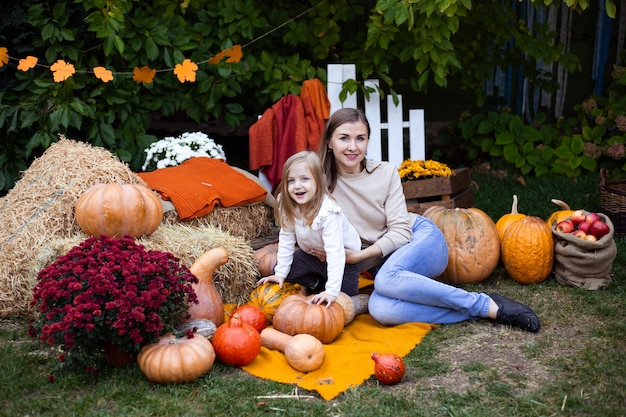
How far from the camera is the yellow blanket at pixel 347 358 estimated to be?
3.54 metres

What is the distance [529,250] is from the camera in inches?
195

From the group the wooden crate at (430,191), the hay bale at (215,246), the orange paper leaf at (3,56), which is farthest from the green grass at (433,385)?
the orange paper leaf at (3,56)

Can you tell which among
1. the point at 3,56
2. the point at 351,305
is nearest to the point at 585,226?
the point at 351,305

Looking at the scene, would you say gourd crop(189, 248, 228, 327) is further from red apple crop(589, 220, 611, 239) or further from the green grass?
red apple crop(589, 220, 611, 239)

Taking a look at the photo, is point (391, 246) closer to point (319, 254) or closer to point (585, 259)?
point (319, 254)

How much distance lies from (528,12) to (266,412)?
689 cm

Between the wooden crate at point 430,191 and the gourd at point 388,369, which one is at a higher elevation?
the wooden crate at point 430,191

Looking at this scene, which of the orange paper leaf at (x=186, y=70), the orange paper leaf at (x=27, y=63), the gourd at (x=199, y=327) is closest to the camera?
the gourd at (x=199, y=327)

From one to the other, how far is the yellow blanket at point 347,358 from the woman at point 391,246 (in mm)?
125

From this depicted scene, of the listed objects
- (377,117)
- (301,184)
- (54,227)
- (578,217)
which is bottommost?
(578,217)

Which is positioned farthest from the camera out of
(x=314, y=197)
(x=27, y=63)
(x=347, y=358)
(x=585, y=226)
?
(x=27, y=63)

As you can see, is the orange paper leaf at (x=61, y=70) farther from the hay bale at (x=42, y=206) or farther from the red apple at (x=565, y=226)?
the red apple at (x=565, y=226)

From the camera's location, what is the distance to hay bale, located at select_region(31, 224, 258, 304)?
179 inches

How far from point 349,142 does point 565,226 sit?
169cm
